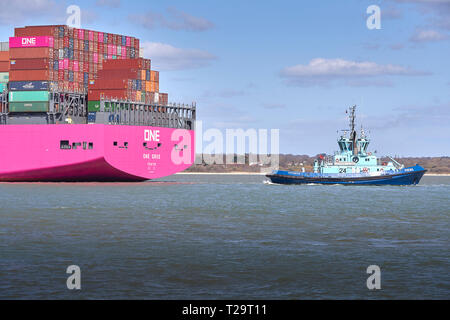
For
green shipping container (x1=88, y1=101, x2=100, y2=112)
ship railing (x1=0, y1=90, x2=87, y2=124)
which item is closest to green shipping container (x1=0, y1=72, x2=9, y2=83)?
ship railing (x1=0, y1=90, x2=87, y2=124)

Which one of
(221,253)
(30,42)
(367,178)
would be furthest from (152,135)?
(221,253)

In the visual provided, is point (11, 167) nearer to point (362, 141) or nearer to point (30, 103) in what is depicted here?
point (30, 103)

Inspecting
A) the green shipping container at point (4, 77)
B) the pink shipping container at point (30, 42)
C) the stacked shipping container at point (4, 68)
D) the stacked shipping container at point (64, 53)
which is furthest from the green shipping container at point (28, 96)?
the pink shipping container at point (30, 42)

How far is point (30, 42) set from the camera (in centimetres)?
6103

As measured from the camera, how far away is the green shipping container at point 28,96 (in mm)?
58953

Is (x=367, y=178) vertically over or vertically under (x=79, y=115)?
under

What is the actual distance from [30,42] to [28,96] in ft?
18.2

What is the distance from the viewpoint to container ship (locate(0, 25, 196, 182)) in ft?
188

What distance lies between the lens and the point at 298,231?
26.4 metres

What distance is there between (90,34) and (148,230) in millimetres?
43280

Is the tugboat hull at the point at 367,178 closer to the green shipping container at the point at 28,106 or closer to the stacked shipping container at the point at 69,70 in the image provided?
the stacked shipping container at the point at 69,70

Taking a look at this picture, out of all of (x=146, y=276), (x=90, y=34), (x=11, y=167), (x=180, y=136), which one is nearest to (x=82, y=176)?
(x=11, y=167)

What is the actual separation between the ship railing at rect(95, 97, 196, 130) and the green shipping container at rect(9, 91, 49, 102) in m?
5.16

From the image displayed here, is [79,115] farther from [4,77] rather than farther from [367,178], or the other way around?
[367,178]
